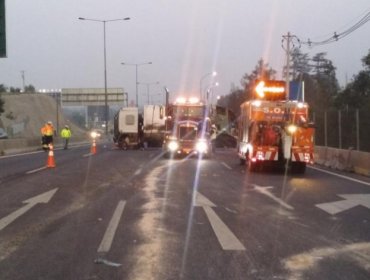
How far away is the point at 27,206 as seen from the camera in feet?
43.8

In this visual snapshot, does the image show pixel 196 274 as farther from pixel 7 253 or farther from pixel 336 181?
pixel 336 181

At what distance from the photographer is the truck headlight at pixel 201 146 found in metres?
31.4

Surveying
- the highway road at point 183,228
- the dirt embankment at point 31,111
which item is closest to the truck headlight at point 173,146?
the highway road at point 183,228

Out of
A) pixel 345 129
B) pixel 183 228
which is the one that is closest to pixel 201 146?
pixel 345 129

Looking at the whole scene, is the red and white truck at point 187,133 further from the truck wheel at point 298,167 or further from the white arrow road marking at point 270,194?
the white arrow road marking at point 270,194

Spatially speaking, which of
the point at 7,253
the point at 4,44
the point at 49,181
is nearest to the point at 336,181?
the point at 49,181

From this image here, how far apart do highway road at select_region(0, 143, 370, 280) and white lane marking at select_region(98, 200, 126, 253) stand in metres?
0.02

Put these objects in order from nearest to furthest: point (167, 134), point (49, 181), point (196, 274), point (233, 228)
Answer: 1. point (196, 274)
2. point (233, 228)
3. point (49, 181)
4. point (167, 134)

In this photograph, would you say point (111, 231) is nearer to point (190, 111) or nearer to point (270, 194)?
point (270, 194)

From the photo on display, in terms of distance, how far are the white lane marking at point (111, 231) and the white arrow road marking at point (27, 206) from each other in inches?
67.5

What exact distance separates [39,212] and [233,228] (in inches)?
156

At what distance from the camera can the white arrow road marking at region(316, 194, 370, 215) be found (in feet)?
43.0

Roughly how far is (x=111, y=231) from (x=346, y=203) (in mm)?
5922

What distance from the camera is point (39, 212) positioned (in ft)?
41.0
